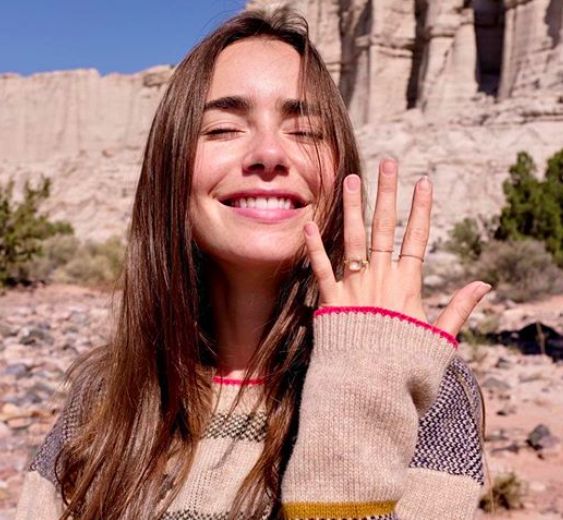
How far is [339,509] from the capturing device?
3.61 ft

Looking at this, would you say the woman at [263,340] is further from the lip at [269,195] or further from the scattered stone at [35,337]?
the scattered stone at [35,337]

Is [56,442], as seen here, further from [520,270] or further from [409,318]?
[520,270]

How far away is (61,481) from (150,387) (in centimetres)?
28

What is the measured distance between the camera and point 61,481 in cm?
156

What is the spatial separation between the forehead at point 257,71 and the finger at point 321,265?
0.35 metres

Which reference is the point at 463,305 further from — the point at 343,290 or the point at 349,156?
the point at 349,156

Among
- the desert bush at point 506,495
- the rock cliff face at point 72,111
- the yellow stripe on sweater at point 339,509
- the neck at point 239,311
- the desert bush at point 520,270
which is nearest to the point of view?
the yellow stripe on sweater at point 339,509

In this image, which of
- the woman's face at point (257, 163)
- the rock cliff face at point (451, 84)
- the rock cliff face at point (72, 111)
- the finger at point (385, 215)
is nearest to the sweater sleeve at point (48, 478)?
the woman's face at point (257, 163)

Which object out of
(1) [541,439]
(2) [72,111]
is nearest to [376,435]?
(1) [541,439]

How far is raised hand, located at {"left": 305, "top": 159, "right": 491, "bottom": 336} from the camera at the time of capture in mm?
1198

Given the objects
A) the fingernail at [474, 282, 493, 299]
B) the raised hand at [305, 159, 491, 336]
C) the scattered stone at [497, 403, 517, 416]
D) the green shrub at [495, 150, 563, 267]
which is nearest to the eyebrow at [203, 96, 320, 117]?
the raised hand at [305, 159, 491, 336]

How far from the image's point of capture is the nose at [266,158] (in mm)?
1399

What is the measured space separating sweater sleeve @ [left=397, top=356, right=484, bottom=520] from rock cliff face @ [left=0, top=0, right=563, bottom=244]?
10.4m

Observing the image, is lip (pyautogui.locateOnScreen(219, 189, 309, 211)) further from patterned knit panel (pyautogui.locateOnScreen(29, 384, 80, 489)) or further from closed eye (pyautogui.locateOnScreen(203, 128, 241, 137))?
patterned knit panel (pyautogui.locateOnScreen(29, 384, 80, 489))
